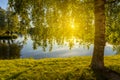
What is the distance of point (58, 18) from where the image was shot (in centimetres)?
1703

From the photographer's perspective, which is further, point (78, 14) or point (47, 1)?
point (78, 14)

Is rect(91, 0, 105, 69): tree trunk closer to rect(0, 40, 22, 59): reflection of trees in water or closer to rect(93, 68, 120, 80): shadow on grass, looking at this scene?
rect(93, 68, 120, 80): shadow on grass

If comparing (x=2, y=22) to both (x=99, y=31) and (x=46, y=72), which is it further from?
(x=99, y=31)

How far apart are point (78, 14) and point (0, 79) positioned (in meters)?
6.53

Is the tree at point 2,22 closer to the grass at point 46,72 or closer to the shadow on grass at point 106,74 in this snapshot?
the grass at point 46,72

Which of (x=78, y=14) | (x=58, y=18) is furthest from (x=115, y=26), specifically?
(x=58, y=18)

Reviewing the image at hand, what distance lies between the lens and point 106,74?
58.4ft

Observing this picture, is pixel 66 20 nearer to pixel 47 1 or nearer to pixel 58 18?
pixel 58 18

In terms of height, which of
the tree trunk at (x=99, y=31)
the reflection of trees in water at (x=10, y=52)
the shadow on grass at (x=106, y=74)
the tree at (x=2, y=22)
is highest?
the tree at (x=2, y=22)

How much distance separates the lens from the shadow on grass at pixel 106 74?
17297mm

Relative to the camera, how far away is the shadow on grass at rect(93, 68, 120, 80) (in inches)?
681

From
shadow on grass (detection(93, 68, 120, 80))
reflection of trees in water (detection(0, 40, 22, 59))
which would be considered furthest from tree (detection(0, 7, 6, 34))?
shadow on grass (detection(93, 68, 120, 80))

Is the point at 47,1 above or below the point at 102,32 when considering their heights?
above

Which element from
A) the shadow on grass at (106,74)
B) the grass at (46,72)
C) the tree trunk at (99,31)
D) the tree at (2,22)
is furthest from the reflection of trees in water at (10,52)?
the tree at (2,22)
